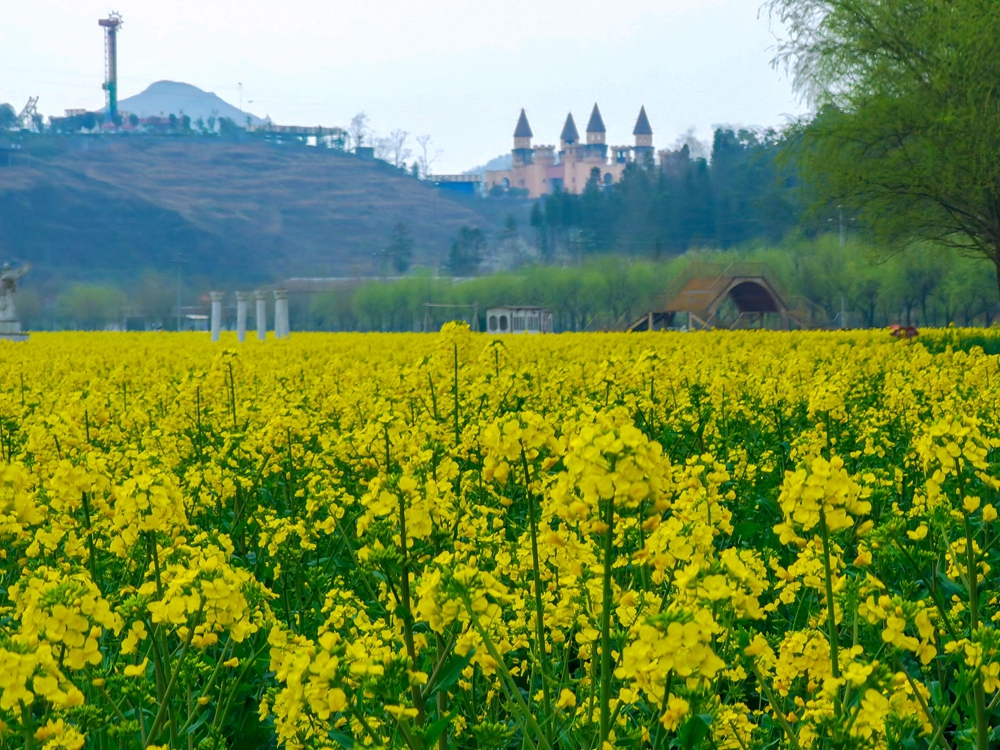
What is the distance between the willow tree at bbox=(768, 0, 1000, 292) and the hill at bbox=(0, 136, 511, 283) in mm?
60043

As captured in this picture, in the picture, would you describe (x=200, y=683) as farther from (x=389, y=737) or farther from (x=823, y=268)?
(x=823, y=268)

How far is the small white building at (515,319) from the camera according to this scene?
4884 cm

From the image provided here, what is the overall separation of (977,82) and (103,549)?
16.6 m

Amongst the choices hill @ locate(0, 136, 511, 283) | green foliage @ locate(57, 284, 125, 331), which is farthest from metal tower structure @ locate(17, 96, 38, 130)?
green foliage @ locate(57, 284, 125, 331)

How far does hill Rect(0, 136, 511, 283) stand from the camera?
91812 millimetres

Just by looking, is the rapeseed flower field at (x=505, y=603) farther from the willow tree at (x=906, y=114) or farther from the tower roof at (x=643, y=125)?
the tower roof at (x=643, y=125)

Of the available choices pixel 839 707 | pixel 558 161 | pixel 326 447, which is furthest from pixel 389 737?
pixel 558 161

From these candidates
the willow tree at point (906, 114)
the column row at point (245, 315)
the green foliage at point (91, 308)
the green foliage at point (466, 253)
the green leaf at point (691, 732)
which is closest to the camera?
the green leaf at point (691, 732)

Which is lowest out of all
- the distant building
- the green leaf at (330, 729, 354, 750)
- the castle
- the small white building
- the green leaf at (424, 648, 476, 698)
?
the green leaf at (330, 729, 354, 750)

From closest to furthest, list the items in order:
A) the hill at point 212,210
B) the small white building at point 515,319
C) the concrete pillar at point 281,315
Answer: the concrete pillar at point 281,315, the small white building at point 515,319, the hill at point 212,210

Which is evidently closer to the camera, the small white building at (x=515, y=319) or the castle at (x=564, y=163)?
the small white building at (x=515, y=319)

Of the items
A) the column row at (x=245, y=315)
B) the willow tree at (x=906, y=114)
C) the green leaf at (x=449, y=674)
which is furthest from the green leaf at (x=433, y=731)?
the column row at (x=245, y=315)

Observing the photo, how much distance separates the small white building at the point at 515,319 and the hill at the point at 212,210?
101 ft

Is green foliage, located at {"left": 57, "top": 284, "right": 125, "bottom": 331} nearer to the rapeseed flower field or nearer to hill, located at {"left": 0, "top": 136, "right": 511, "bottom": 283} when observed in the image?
hill, located at {"left": 0, "top": 136, "right": 511, "bottom": 283}
